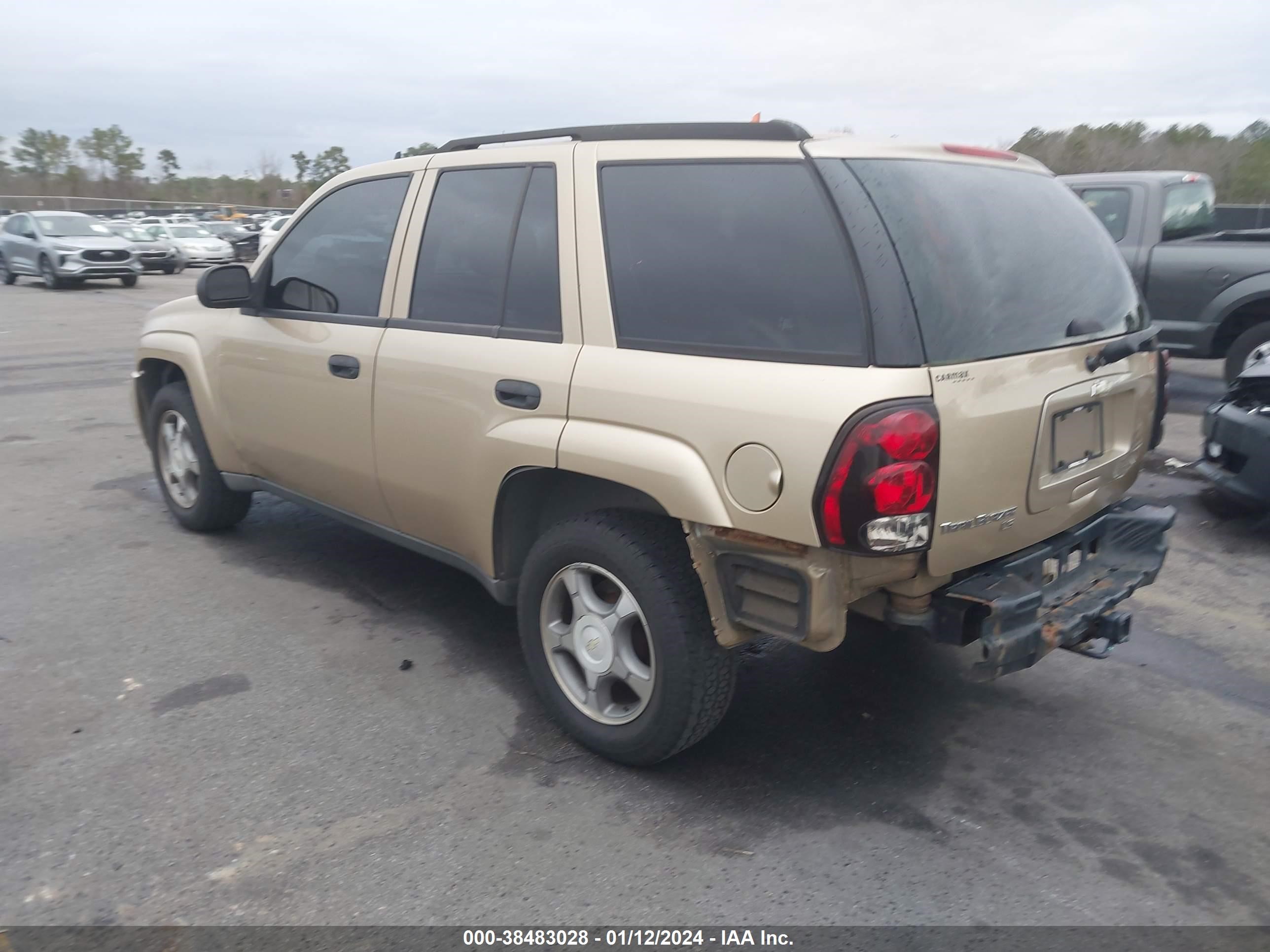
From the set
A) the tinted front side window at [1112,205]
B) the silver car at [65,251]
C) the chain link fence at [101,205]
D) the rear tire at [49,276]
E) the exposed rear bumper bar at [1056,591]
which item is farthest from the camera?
the chain link fence at [101,205]

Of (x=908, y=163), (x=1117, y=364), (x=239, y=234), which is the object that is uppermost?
(x=908, y=163)

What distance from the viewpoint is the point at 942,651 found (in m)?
4.28

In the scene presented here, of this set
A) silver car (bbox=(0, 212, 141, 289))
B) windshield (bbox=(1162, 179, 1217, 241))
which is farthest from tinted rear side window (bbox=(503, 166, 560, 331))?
silver car (bbox=(0, 212, 141, 289))

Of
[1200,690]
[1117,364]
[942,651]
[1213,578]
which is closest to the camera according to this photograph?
[1117,364]

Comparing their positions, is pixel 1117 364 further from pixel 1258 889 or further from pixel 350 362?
pixel 350 362

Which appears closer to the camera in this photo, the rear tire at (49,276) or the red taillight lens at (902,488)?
the red taillight lens at (902,488)

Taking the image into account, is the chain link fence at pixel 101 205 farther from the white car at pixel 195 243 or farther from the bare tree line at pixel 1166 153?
the bare tree line at pixel 1166 153

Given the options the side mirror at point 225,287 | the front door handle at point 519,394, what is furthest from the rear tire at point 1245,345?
the side mirror at point 225,287

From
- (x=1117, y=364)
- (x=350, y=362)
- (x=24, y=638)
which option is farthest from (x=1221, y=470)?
(x=24, y=638)

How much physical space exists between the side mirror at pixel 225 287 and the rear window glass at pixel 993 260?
3.03 metres

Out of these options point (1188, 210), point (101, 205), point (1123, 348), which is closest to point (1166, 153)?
point (1188, 210)

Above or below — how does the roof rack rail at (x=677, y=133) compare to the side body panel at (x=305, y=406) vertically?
above

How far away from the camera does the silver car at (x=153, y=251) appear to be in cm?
2655

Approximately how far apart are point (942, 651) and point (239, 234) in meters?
37.3
